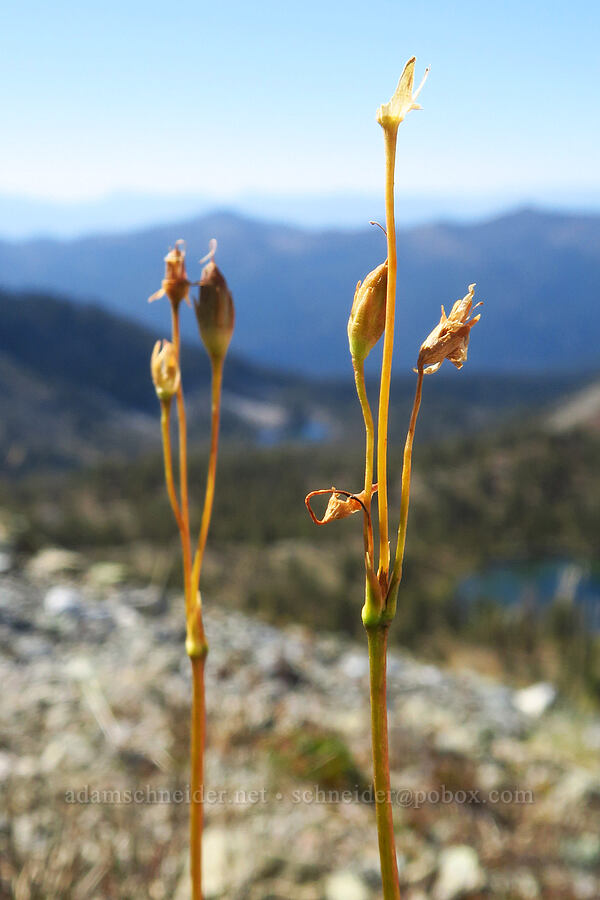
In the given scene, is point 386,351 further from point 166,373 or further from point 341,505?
point 166,373

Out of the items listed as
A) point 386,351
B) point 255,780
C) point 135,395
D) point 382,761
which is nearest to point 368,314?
point 386,351

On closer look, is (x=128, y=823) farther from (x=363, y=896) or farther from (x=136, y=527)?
(x=136, y=527)

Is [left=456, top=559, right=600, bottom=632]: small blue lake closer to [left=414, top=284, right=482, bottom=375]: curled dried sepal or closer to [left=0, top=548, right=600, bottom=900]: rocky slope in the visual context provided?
[left=0, top=548, right=600, bottom=900]: rocky slope

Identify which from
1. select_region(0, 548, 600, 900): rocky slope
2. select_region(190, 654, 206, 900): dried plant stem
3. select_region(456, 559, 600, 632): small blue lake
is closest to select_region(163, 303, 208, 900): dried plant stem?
select_region(190, 654, 206, 900): dried plant stem

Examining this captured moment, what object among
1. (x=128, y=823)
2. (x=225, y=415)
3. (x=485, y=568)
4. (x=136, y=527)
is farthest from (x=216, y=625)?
(x=225, y=415)

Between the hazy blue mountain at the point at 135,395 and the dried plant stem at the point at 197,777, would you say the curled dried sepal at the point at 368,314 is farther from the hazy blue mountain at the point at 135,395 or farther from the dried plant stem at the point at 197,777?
the hazy blue mountain at the point at 135,395

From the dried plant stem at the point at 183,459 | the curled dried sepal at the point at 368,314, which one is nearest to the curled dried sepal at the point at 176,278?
the dried plant stem at the point at 183,459

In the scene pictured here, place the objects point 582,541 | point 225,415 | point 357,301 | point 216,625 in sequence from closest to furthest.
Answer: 1. point 357,301
2. point 216,625
3. point 582,541
4. point 225,415
